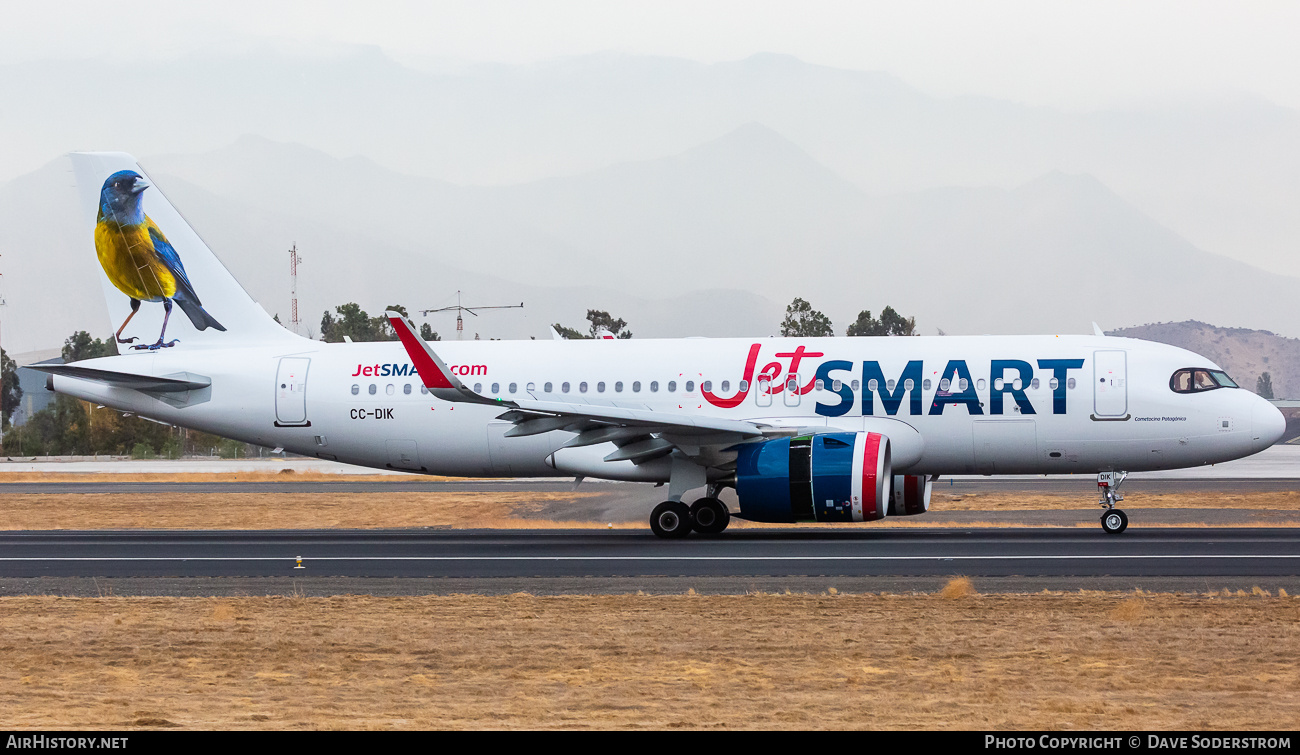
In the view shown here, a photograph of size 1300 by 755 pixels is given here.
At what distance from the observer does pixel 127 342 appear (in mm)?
29750

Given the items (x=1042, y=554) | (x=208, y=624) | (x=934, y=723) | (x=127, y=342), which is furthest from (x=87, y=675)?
(x=127, y=342)

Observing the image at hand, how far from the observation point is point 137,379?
27922 mm

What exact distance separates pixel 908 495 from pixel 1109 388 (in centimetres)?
430

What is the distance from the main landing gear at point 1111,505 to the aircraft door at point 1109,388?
4.06ft

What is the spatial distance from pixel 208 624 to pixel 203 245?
708 inches

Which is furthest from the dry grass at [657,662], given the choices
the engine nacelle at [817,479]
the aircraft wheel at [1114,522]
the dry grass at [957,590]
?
the aircraft wheel at [1114,522]

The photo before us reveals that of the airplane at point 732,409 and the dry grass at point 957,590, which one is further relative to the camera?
the airplane at point 732,409

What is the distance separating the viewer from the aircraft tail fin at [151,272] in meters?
29.5

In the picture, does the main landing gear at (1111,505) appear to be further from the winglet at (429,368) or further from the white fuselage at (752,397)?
the winglet at (429,368)

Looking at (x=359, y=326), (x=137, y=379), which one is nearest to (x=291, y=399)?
(x=137, y=379)

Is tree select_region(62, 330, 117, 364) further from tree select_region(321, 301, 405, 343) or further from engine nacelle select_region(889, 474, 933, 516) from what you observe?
engine nacelle select_region(889, 474, 933, 516)

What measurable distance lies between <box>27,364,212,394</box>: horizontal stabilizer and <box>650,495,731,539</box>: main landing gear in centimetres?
1064

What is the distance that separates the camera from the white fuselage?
25.0 meters

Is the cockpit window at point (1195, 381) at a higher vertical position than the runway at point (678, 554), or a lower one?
higher
